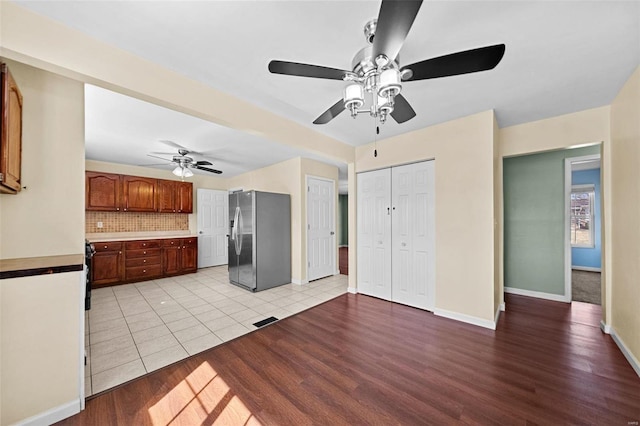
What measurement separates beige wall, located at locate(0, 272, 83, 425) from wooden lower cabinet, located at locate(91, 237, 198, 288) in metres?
3.70

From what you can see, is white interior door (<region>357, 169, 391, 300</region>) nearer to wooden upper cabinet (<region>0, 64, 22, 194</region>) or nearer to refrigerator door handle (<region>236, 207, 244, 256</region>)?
refrigerator door handle (<region>236, 207, 244, 256</region>)

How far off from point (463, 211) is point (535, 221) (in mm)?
2034

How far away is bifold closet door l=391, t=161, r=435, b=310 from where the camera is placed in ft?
10.6

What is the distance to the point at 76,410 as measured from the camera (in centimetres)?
156

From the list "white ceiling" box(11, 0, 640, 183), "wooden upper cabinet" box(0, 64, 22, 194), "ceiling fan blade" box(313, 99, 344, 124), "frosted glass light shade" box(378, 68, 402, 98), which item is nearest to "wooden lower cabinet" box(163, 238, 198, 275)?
"white ceiling" box(11, 0, 640, 183)

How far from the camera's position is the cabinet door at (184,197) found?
573 centimetres

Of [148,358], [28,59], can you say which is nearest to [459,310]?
[148,358]

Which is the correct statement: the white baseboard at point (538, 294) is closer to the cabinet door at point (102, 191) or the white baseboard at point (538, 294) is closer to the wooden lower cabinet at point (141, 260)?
the wooden lower cabinet at point (141, 260)

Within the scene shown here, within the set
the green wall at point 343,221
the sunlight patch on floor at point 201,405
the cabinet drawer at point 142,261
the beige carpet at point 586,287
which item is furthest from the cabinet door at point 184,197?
the beige carpet at point 586,287

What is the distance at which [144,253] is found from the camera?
486 cm

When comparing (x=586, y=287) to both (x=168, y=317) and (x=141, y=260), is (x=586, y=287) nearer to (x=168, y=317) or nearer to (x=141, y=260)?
(x=168, y=317)

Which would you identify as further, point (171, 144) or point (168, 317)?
point (171, 144)

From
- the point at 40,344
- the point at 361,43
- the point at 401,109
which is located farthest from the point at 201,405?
the point at 361,43

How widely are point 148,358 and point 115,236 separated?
13.2ft
